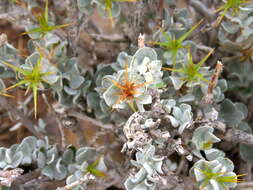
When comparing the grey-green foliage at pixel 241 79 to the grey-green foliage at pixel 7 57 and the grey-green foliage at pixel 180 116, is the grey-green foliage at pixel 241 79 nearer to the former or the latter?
the grey-green foliage at pixel 180 116

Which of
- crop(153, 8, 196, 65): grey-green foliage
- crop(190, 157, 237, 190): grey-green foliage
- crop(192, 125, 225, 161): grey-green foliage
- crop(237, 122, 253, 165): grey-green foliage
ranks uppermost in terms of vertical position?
crop(153, 8, 196, 65): grey-green foliage

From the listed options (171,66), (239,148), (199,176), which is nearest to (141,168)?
(199,176)

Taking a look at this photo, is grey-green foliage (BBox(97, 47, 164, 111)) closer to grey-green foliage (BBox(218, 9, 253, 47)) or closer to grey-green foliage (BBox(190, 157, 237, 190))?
grey-green foliage (BBox(190, 157, 237, 190))

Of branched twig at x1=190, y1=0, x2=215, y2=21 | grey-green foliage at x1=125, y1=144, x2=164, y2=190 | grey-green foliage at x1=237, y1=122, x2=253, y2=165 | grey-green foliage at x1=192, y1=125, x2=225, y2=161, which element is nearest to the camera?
grey-green foliage at x1=125, y1=144, x2=164, y2=190

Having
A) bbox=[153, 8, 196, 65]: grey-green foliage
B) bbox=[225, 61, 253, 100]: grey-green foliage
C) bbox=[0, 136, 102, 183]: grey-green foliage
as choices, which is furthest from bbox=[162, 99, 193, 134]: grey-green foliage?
bbox=[225, 61, 253, 100]: grey-green foliage

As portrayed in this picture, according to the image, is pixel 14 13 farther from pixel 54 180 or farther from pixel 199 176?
pixel 199 176

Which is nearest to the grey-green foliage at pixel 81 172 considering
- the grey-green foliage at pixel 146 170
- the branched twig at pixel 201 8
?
the grey-green foliage at pixel 146 170
